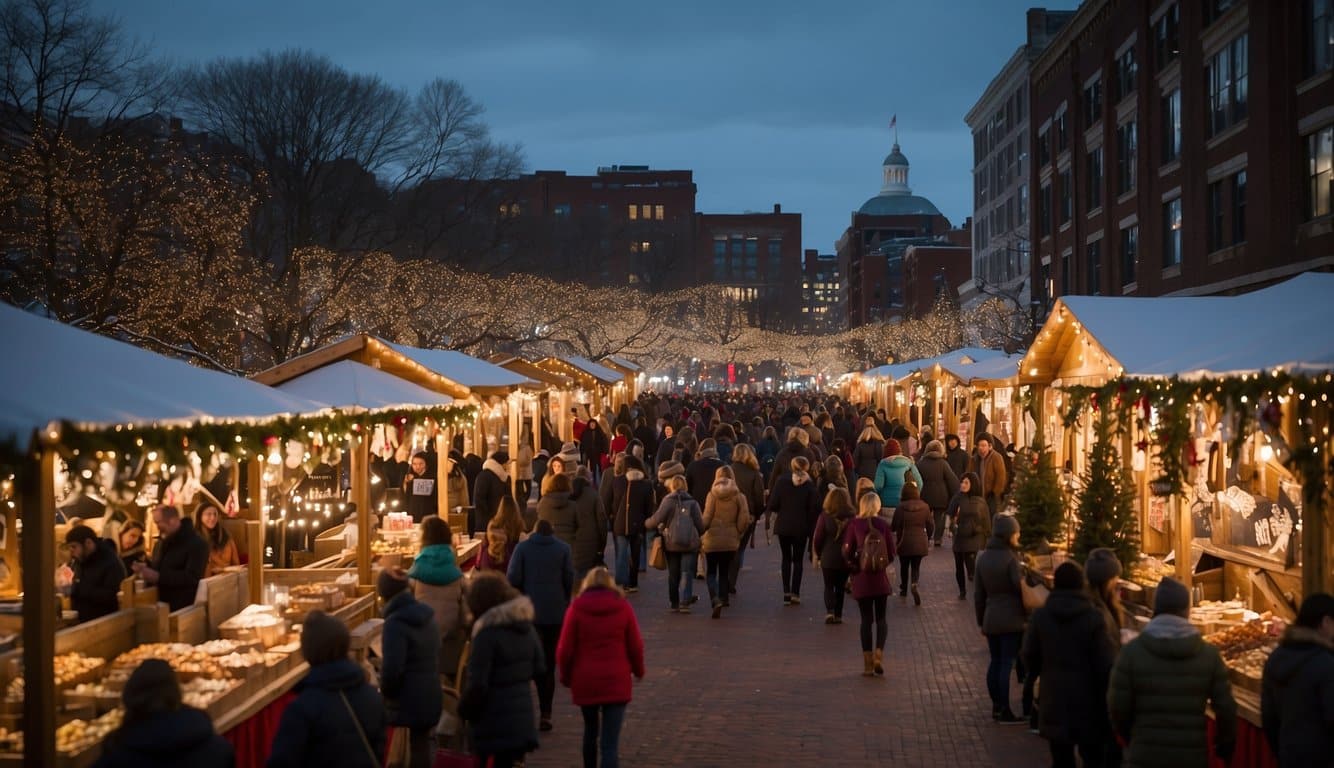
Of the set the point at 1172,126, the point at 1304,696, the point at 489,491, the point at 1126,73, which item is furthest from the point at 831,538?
the point at 1126,73

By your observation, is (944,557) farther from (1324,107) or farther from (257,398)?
(257,398)

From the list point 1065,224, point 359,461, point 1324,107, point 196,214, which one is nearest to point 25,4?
point 196,214

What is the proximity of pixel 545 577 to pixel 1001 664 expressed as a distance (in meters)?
3.49

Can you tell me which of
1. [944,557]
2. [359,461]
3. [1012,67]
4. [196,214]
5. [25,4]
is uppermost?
[1012,67]

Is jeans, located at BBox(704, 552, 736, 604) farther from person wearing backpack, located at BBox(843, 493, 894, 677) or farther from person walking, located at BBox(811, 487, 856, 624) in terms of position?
person wearing backpack, located at BBox(843, 493, 894, 677)

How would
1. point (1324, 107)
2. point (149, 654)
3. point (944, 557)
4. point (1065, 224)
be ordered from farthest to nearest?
point (1065, 224), point (1324, 107), point (944, 557), point (149, 654)

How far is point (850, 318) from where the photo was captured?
153 m

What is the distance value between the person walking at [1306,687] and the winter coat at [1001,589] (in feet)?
11.3

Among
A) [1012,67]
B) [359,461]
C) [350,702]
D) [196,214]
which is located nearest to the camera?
[350,702]

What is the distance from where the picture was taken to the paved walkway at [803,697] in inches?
369

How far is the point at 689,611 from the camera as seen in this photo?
15.0m

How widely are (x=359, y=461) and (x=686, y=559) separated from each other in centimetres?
405

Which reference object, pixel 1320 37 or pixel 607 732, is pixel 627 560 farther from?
pixel 1320 37

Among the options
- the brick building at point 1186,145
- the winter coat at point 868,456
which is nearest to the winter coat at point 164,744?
the winter coat at point 868,456
